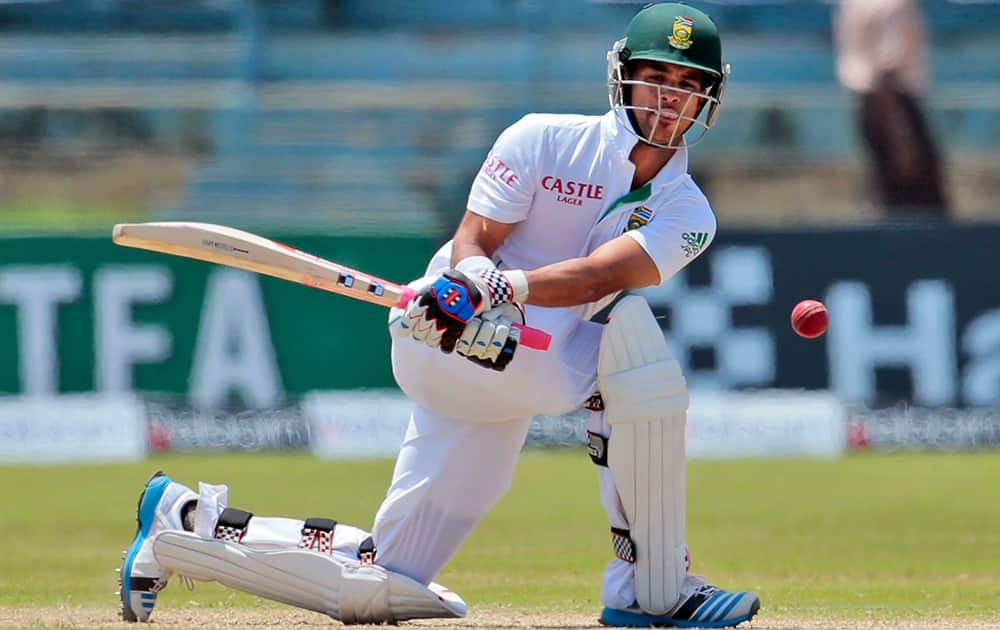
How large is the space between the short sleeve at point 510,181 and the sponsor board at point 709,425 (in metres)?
7.15

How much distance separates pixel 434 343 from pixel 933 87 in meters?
11.6

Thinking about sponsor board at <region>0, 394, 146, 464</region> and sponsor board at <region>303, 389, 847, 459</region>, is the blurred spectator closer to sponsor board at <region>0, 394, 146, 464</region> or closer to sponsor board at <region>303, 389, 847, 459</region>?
sponsor board at <region>303, 389, 847, 459</region>

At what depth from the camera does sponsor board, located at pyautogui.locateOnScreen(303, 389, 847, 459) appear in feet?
37.9

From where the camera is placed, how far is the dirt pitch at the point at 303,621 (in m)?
4.39

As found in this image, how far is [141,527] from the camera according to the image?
4.48 meters

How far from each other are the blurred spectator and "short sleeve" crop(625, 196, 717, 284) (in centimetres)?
906

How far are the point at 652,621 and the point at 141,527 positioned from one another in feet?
4.41

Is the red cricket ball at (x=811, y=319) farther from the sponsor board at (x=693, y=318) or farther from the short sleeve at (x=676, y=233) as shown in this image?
the sponsor board at (x=693, y=318)

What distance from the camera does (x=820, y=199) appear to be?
14.2m

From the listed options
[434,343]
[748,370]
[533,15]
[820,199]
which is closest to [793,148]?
[820,199]

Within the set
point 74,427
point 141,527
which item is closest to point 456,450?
point 141,527

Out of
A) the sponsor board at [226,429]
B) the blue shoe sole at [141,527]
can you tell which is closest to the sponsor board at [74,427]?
the sponsor board at [226,429]

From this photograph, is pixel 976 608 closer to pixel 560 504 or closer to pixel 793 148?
pixel 560 504

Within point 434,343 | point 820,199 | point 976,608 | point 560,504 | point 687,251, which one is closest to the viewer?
point 434,343
